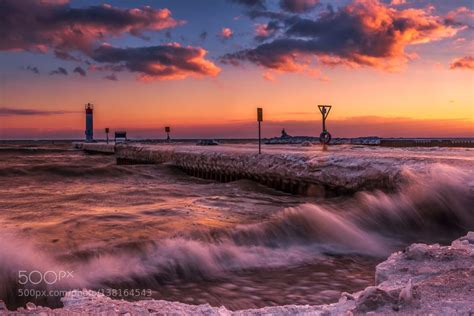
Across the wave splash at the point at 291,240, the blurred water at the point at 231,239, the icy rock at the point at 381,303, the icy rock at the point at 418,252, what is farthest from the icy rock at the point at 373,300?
the wave splash at the point at 291,240

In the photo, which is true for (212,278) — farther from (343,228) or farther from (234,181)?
(234,181)

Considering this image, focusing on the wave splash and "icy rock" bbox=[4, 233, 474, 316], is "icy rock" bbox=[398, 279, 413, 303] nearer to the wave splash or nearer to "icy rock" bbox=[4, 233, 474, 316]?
"icy rock" bbox=[4, 233, 474, 316]

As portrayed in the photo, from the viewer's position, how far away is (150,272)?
7277 mm

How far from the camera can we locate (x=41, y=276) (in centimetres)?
700

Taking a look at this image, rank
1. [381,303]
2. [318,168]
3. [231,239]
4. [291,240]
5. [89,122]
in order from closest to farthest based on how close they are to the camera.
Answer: [381,303] < [231,239] < [291,240] < [318,168] < [89,122]

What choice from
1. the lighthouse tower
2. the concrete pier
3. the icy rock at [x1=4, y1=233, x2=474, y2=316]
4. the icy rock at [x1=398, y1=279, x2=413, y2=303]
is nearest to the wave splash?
the concrete pier

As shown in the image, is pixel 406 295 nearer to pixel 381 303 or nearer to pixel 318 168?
pixel 381 303

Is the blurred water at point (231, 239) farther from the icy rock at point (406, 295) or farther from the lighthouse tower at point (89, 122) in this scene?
the lighthouse tower at point (89, 122)

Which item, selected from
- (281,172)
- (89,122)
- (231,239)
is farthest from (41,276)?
(89,122)

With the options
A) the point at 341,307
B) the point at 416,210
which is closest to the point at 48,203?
the point at 416,210

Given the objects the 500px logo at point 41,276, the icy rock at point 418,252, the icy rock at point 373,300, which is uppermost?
the icy rock at point 373,300

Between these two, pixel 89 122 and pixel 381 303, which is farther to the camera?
pixel 89 122

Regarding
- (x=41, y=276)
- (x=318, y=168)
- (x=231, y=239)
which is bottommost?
(x=41, y=276)

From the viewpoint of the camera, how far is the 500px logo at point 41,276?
6734 mm
